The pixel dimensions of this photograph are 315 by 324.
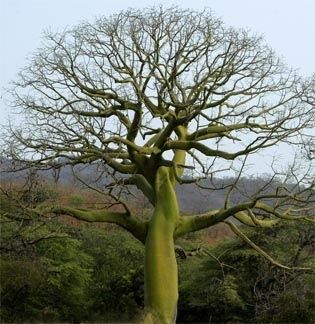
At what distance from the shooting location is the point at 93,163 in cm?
1309

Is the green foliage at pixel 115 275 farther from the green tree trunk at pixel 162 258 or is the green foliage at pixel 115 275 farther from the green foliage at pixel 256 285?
the green tree trunk at pixel 162 258

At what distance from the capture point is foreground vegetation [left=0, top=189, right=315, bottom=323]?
20016 mm

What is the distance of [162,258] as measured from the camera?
1243 cm

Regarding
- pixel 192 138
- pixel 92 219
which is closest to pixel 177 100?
pixel 192 138

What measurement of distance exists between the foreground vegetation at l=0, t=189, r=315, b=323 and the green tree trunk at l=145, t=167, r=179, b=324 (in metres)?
5.61

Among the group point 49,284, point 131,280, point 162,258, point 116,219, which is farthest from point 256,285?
point 162,258

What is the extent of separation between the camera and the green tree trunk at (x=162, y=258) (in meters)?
12.2

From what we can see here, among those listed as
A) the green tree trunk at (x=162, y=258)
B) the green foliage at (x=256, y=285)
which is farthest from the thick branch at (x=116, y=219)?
the green foliage at (x=256, y=285)

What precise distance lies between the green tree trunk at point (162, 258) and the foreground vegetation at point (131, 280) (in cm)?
561

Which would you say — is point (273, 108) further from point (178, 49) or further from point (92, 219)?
point (92, 219)

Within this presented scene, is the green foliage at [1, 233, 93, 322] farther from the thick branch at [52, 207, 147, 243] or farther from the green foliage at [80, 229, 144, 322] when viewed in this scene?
the thick branch at [52, 207, 147, 243]

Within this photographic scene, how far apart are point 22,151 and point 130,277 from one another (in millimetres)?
13791

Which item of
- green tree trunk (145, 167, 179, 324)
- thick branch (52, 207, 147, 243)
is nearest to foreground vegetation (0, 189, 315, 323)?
thick branch (52, 207, 147, 243)

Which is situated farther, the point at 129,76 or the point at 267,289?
the point at 267,289
